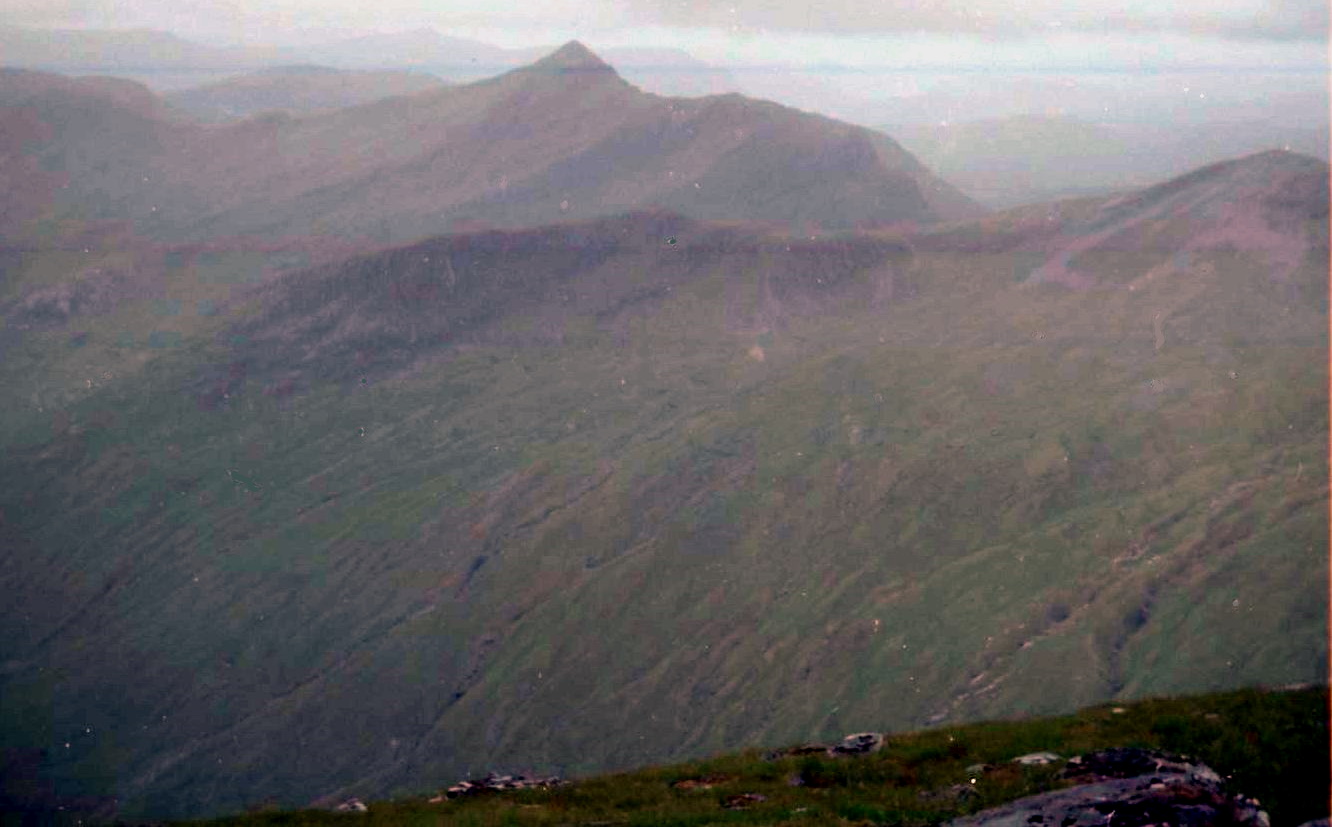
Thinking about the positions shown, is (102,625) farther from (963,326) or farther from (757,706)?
(963,326)

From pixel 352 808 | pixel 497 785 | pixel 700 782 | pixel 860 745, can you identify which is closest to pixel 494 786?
pixel 497 785

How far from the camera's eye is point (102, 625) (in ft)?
474

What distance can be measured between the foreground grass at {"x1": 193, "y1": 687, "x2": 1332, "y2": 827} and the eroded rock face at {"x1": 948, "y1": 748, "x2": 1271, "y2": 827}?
36.9 inches

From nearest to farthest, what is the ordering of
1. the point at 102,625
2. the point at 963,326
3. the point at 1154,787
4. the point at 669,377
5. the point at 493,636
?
1. the point at 1154,787
2. the point at 493,636
3. the point at 102,625
4. the point at 963,326
5. the point at 669,377

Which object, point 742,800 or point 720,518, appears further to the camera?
point 720,518

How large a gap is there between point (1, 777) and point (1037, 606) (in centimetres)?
11380

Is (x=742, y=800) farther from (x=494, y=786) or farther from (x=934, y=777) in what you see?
(x=494, y=786)

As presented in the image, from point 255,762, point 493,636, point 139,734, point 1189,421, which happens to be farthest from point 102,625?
point 1189,421

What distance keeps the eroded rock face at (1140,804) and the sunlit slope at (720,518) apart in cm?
6929

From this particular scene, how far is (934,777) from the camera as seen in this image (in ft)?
56.1

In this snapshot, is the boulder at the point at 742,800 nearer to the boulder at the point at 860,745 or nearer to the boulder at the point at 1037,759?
the boulder at the point at 860,745

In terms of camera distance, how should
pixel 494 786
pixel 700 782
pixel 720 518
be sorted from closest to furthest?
pixel 700 782
pixel 494 786
pixel 720 518

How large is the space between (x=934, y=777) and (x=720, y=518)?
4374 inches

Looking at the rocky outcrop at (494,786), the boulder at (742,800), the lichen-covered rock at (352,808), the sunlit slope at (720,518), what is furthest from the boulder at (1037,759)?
the sunlit slope at (720,518)
